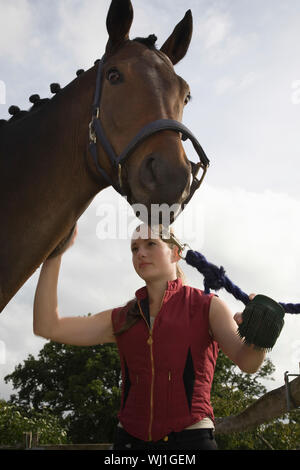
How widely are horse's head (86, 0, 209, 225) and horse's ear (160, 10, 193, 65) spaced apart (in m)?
0.36

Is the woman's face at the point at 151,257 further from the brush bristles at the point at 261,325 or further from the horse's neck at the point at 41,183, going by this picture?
the brush bristles at the point at 261,325

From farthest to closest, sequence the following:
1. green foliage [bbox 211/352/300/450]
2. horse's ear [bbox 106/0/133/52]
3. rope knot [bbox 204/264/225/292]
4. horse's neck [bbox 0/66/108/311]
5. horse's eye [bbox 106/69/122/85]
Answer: green foliage [bbox 211/352/300/450] → rope knot [bbox 204/264/225/292] → horse's ear [bbox 106/0/133/52] → horse's eye [bbox 106/69/122/85] → horse's neck [bbox 0/66/108/311]

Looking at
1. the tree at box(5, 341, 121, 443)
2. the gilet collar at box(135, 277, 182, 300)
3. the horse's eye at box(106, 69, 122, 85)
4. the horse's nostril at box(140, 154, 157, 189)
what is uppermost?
the tree at box(5, 341, 121, 443)

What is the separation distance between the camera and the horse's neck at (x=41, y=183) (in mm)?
2705

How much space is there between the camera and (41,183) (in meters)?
2.84

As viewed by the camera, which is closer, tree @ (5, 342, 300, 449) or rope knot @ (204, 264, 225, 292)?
rope knot @ (204, 264, 225, 292)

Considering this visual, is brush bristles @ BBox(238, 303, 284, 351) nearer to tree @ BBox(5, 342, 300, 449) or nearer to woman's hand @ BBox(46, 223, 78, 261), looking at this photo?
woman's hand @ BBox(46, 223, 78, 261)

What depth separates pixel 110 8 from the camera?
9.96 ft

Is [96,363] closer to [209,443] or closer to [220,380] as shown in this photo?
[220,380]

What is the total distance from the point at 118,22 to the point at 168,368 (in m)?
2.49

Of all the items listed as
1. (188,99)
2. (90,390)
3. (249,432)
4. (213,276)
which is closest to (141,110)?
(188,99)

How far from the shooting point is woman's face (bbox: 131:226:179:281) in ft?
10.1

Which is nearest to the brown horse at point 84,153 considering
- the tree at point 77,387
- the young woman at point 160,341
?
the young woman at point 160,341

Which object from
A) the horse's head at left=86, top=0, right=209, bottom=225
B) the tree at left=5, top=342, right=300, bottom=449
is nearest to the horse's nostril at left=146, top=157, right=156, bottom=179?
the horse's head at left=86, top=0, right=209, bottom=225
